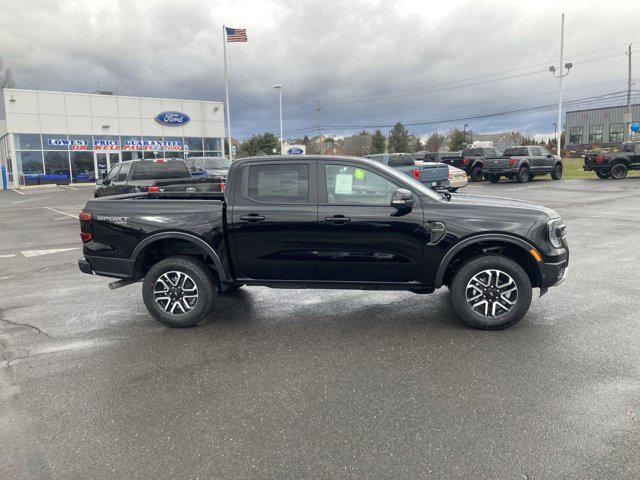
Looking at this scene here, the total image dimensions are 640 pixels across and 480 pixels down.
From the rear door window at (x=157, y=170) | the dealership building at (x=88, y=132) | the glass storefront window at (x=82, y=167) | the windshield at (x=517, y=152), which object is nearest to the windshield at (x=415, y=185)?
the rear door window at (x=157, y=170)

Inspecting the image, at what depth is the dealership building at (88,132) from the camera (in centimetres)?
3744

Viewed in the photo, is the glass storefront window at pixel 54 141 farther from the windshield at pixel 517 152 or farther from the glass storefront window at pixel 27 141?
the windshield at pixel 517 152

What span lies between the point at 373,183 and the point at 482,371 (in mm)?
2113

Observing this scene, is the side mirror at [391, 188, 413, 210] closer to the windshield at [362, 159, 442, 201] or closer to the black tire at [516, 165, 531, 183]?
the windshield at [362, 159, 442, 201]

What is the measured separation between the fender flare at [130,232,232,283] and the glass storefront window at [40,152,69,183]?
38.6 m

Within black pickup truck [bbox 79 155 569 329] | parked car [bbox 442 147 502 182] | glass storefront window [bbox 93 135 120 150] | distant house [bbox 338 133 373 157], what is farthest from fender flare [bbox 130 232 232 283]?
distant house [bbox 338 133 373 157]

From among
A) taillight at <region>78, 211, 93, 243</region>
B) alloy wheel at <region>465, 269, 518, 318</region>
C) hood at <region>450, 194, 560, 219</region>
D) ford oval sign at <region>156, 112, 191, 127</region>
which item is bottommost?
alloy wheel at <region>465, 269, 518, 318</region>

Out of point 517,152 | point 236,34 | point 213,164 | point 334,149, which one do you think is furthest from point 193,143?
point 334,149

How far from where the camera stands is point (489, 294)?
5043mm

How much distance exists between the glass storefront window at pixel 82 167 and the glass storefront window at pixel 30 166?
237 centimetres

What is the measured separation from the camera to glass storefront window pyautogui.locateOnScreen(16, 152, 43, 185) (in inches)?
1497

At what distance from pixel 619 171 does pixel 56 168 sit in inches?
1525

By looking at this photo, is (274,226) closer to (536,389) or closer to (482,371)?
(482,371)

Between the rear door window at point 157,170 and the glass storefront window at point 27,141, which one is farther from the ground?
the glass storefront window at point 27,141
